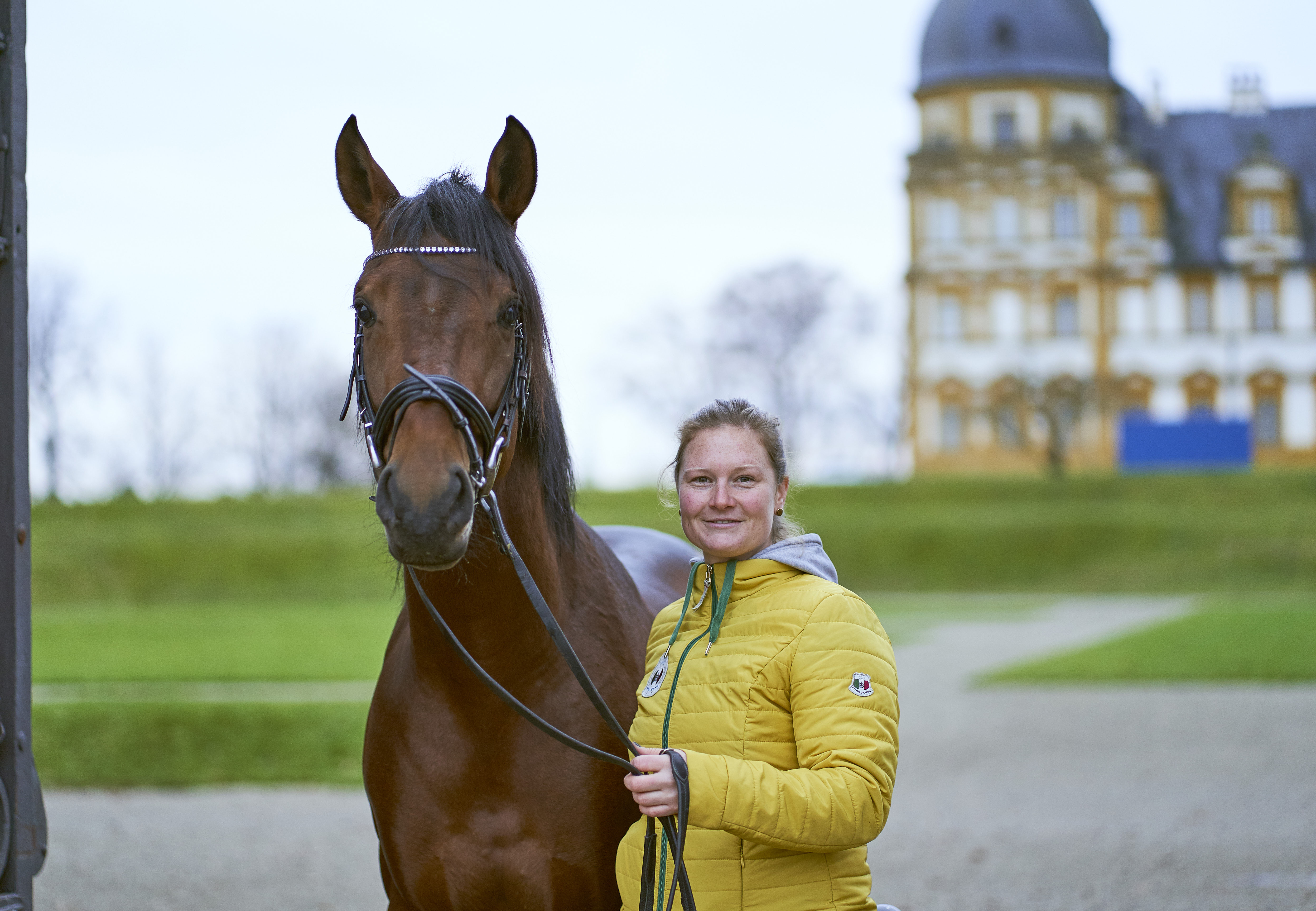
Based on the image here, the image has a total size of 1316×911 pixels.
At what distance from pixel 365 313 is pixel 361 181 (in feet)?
1.46

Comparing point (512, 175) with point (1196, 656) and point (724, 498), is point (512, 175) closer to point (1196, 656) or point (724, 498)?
point (724, 498)

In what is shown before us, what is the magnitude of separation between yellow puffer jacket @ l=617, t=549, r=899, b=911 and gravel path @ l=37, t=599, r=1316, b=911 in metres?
3.46

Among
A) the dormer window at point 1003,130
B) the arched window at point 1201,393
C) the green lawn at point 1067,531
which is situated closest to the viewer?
the green lawn at point 1067,531

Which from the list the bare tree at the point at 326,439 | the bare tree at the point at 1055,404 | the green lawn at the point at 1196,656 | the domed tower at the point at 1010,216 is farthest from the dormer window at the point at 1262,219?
the green lawn at the point at 1196,656

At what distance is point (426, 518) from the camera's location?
2.26m

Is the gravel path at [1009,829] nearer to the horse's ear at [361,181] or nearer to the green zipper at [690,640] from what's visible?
the green zipper at [690,640]

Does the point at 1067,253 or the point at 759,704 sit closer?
the point at 759,704

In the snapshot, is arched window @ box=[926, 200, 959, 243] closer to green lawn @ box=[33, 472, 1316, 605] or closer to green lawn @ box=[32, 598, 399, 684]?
green lawn @ box=[33, 472, 1316, 605]

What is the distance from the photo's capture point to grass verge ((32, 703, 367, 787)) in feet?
29.3

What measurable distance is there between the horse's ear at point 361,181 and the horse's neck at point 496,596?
59 centimetres

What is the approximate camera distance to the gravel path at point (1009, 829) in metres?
6.07

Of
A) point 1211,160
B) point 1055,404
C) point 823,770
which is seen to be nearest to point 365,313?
point 823,770

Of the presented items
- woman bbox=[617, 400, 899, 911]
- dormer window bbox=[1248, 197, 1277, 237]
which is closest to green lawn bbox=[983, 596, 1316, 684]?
woman bbox=[617, 400, 899, 911]

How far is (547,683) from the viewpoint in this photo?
2.99 m
